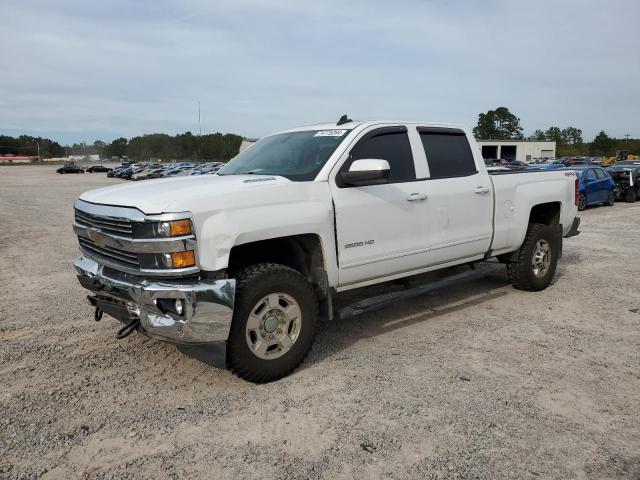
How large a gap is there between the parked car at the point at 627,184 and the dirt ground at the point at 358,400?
17.2 m

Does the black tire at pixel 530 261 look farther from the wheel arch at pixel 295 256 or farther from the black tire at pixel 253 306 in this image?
the black tire at pixel 253 306

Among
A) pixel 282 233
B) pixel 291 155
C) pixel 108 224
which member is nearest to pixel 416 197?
pixel 291 155

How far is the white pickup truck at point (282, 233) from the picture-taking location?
3.47 metres

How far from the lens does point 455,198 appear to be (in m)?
5.09

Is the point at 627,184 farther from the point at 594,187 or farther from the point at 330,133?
the point at 330,133

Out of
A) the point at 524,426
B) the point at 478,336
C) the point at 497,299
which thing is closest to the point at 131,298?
the point at 524,426

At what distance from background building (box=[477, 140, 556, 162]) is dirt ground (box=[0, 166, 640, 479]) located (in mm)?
84175

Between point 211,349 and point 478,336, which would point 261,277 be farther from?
point 478,336

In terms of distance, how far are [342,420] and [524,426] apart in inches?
44.8

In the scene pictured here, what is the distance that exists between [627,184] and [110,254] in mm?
21726

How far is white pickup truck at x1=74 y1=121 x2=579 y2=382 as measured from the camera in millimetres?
3469

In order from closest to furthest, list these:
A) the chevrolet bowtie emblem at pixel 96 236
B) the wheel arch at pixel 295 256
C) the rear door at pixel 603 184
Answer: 1. the chevrolet bowtie emblem at pixel 96 236
2. the wheel arch at pixel 295 256
3. the rear door at pixel 603 184

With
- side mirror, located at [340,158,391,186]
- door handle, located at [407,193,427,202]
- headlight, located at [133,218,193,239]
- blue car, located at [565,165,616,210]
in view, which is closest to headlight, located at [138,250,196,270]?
headlight, located at [133,218,193,239]

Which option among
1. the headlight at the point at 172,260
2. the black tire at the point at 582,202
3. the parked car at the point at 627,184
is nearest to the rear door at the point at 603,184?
the black tire at the point at 582,202
